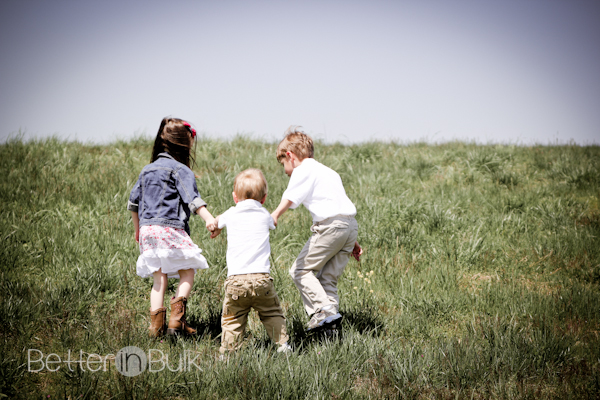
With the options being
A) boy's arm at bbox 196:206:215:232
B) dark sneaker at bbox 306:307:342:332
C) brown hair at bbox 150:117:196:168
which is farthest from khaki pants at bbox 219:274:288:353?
brown hair at bbox 150:117:196:168

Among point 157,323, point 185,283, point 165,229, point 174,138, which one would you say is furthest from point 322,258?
point 174,138

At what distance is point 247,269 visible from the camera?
9.95 feet

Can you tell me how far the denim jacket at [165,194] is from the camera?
340 cm

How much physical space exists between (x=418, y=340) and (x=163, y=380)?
82.8 inches

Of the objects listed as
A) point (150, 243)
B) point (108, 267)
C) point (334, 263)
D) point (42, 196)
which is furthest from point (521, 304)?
point (42, 196)

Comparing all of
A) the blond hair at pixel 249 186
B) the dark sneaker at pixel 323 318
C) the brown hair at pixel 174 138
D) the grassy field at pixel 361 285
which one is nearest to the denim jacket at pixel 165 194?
the brown hair at pixel 174 138

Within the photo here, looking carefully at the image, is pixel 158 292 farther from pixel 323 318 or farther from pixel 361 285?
pixel 361 285

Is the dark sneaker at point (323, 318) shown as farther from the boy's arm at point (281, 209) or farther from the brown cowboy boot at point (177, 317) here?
the brown cowboy boot at point (177, 317)

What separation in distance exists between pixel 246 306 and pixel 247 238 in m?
0.51

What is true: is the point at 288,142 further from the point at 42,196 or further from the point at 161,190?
the point at 42,196

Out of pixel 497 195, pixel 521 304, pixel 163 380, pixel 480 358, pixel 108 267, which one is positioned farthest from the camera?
pixel 497 195

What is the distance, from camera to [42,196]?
614 centimetres

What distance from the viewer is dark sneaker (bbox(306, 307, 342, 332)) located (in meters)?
3.28

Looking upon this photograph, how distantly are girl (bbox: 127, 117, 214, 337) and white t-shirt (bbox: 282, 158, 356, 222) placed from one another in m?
0.77
